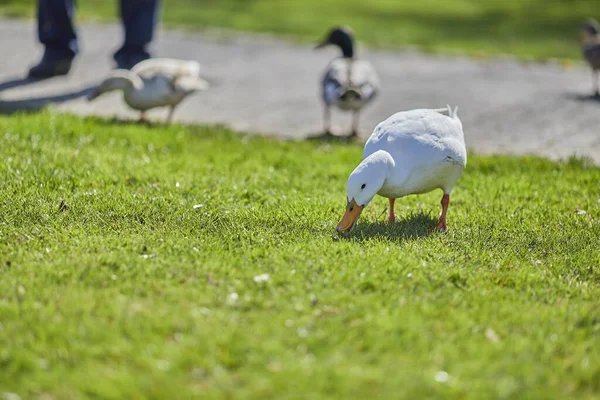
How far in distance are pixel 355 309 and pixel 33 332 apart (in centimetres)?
148

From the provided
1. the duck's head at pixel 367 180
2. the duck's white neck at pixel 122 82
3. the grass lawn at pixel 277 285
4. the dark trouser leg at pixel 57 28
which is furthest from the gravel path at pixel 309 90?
the duck's head at pixel 367 180

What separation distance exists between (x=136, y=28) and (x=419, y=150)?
581 cm

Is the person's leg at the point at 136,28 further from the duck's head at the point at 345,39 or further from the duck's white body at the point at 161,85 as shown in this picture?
the duck's head at the point at 345,39

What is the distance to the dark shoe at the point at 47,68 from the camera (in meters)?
9.65

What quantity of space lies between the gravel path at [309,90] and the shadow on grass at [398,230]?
108 inches

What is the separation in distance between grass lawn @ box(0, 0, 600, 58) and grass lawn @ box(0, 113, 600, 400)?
767 centimetres

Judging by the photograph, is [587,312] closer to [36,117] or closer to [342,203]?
[342,203]

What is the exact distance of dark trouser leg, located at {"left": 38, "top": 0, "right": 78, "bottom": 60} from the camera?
9594mm

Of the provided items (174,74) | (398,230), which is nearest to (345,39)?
(174,74)

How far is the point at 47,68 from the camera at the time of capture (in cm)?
967

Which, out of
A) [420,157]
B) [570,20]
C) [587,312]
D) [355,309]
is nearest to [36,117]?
[420,157]

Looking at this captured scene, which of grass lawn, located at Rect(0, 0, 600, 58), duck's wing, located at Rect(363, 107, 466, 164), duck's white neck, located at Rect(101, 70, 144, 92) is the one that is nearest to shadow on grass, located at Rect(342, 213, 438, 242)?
duck's wing, located at Rect(363, 107, 466, 164)

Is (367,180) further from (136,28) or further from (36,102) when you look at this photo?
(136,28)

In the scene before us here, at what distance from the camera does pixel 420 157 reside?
193 inches
